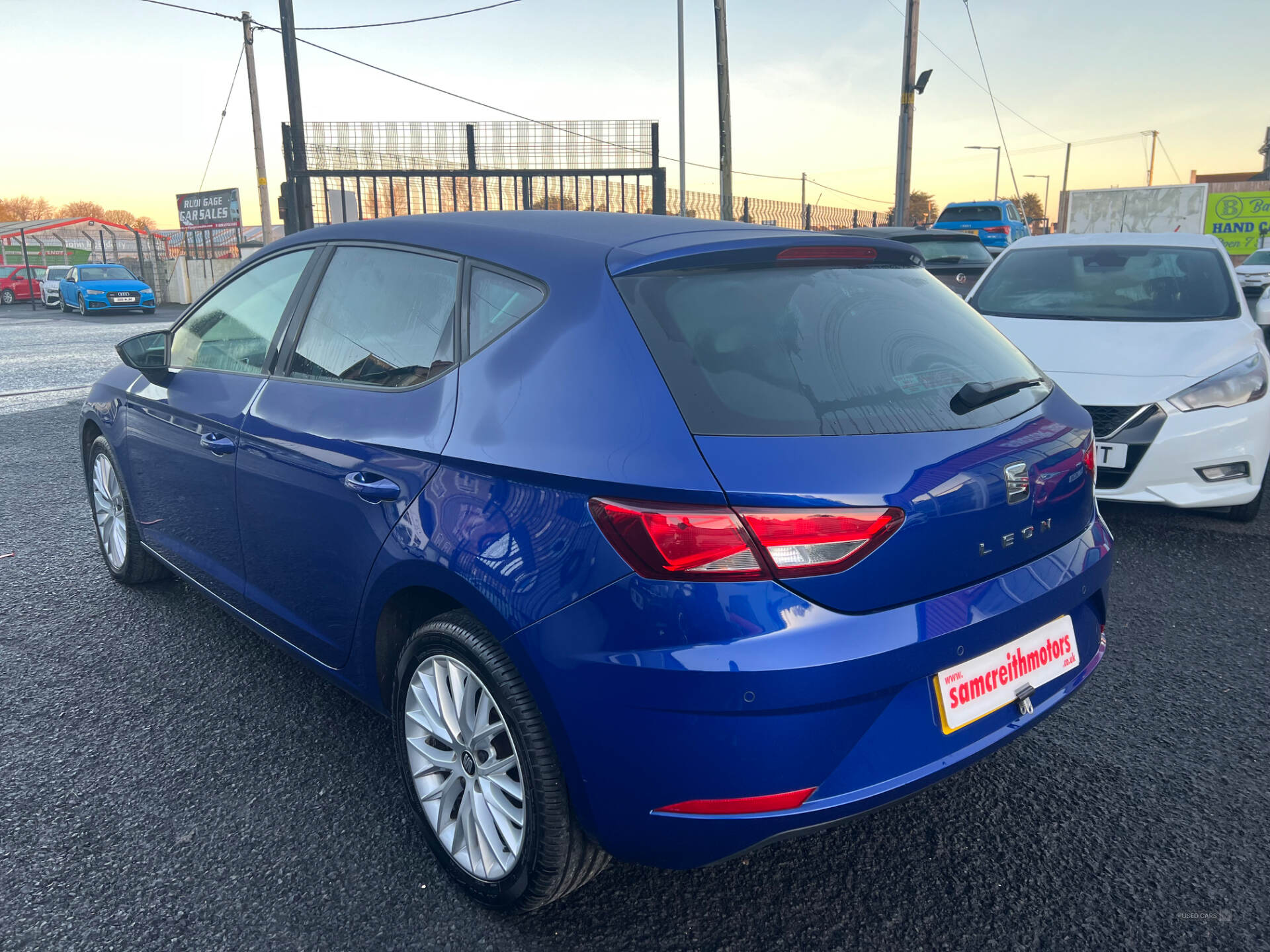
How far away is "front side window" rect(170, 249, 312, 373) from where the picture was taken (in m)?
2.87

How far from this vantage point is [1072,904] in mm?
2092

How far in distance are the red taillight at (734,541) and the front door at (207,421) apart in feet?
5.35

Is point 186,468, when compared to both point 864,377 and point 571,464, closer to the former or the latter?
point 571,464

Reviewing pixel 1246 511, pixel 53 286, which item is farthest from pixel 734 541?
pixel 53 286

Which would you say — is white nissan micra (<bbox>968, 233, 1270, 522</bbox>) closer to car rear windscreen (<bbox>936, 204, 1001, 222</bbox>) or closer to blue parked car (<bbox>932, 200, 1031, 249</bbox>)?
blue parked car (<bbox>932, 200, 1031, 249</bbox>)

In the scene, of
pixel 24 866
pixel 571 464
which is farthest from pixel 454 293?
pixel 24 866

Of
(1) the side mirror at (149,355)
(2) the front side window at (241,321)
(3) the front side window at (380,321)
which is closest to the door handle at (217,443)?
(2) the front side window at (241,321)

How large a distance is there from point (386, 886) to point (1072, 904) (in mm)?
1577

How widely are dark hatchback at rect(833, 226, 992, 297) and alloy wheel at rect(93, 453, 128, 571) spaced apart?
7.71m

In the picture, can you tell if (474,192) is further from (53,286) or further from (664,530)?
(53,286)

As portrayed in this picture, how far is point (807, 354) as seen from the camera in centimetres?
194

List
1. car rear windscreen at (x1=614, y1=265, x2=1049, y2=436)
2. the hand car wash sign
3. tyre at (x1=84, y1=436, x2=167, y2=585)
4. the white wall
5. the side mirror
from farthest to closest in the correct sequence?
the hand car wash sign
the white wall
tyre at (x1=84, y1=436, x2=167, y2=585)
the side mirror
car rear windscreen at (x1=614, y1=265, x2=1049, y2=436)

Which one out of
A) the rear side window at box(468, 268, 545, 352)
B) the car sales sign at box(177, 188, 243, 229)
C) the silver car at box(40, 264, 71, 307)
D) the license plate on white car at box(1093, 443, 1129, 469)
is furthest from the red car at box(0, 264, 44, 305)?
the rear side window at box(468, 268, 545, 352)

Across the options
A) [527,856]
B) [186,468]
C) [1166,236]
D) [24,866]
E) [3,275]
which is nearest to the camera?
[527,856]
